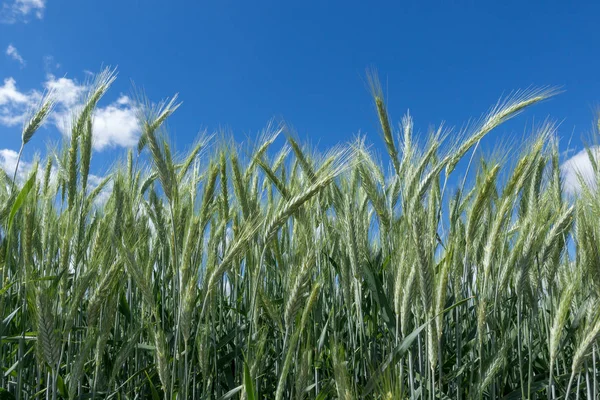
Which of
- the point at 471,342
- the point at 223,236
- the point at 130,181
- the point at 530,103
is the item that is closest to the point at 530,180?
the point at 530,103

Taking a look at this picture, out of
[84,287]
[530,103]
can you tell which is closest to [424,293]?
[84,287]

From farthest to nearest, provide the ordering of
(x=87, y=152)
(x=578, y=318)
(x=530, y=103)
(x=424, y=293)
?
1. (x=530, y=103)
2. (x=578, y=318)
3. (x=87, y=152)
4. (x=424, y=293)

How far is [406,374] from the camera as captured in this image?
2.64 metres

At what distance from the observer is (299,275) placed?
181 cm

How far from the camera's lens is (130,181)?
2.62m

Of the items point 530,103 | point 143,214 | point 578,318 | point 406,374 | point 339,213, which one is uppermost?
point 530,103

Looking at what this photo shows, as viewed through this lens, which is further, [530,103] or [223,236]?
[530,103]

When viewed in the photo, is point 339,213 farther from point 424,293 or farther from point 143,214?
point 143,214

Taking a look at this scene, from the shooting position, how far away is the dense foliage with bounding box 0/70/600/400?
68.4 inches

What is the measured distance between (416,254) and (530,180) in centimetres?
102

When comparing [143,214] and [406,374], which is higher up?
[143,214]

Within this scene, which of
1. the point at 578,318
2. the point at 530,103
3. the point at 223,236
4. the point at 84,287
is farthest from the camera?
the point at 530,103

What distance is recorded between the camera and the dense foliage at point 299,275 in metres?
1.74

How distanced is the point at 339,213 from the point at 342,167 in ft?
1.20
